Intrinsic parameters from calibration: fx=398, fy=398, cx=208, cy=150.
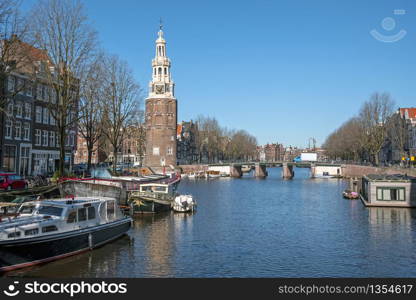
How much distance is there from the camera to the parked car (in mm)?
35812

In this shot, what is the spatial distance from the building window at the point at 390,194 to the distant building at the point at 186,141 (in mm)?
114830

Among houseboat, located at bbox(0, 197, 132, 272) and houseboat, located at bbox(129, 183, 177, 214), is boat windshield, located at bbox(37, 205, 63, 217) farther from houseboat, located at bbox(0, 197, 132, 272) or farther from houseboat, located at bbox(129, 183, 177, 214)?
houseboat, located at bbox(129, 183, 177, 214)

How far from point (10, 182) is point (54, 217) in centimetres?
1595

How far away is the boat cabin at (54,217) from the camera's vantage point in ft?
68.5

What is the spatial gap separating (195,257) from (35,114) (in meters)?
39.2

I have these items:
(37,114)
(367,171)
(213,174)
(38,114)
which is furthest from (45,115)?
(367,171)

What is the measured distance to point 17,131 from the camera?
50656mm

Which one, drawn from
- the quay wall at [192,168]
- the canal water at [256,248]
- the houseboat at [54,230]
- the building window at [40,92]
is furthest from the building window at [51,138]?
the quay wall at [192,168]

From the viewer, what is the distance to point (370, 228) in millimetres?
35000

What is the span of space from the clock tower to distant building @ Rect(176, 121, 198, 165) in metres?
39.9

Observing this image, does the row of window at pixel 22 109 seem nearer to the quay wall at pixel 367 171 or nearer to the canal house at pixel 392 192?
the canal house at pixel 392 192

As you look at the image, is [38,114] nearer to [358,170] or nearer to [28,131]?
[28,131]

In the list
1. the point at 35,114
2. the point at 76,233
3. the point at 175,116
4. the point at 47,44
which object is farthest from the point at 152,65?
the point at 76,233

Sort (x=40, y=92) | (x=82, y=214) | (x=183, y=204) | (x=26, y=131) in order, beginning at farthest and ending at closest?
1. (x=40, y=92)
2. (x=26, y=131)
3. (x=183, y=204)
4. (x=82, y=214)
